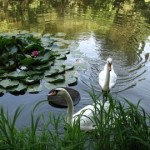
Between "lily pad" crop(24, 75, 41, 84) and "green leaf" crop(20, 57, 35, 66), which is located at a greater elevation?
"green leaf" crop(20, 57, 35, 66)

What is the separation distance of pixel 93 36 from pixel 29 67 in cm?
367

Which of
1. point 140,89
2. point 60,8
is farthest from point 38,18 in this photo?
point 140,89

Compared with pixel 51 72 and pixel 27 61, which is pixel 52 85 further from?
pixel 27 61

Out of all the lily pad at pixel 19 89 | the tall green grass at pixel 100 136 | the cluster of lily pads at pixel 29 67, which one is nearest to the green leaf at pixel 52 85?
the cluster of lily pads at pixel 29 67

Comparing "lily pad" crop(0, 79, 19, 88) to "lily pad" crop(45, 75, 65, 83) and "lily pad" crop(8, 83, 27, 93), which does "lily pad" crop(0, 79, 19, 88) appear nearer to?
"lily pad" crop(8, 83, 27, 93)

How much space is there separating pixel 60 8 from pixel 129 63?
7.21 metres

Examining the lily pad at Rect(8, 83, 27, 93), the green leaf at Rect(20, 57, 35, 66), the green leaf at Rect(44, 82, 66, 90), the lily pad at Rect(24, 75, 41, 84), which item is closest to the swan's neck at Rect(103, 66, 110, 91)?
the green leaf at Rect(44, 82, 66, 90)

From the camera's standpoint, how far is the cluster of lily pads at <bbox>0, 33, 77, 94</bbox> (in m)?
5.86

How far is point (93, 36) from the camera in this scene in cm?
957

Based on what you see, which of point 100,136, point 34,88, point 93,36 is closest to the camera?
point 100,136

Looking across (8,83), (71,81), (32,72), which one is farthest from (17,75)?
(71,81)

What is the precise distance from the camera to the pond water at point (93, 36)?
231 inches

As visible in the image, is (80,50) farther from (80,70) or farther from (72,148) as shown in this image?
(72,148)

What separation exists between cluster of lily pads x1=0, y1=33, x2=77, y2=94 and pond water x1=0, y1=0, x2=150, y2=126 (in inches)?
7.1
